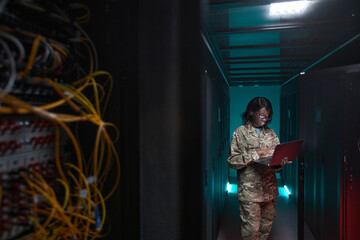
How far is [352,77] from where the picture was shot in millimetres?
2092

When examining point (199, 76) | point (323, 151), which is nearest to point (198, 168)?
point (199, 76)

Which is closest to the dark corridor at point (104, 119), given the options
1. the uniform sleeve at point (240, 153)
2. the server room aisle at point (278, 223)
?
the uniform sleeve at point (240, 153)

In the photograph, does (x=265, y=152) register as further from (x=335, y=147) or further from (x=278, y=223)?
(x=278, y=223)

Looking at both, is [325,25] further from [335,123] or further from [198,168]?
[198,168]

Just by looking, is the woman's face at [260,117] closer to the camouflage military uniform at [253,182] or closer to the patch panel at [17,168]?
the camouflage military uniform at [253,182]

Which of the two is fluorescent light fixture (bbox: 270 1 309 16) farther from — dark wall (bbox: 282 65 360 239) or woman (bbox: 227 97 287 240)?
woman (bbox: 227 97 287 240)

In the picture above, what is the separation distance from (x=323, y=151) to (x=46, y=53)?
9.31ft

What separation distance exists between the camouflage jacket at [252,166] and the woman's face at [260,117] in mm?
73

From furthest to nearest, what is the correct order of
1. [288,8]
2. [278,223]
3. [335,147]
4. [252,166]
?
[278,223] < [252,166] < [335,147] < [288,8]

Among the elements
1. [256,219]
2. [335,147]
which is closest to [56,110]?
[256,219]

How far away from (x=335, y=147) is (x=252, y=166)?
0.84 metres

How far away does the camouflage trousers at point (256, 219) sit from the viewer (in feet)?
7.62

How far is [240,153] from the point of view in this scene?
2422 mm

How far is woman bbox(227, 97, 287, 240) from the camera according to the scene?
2328mm
